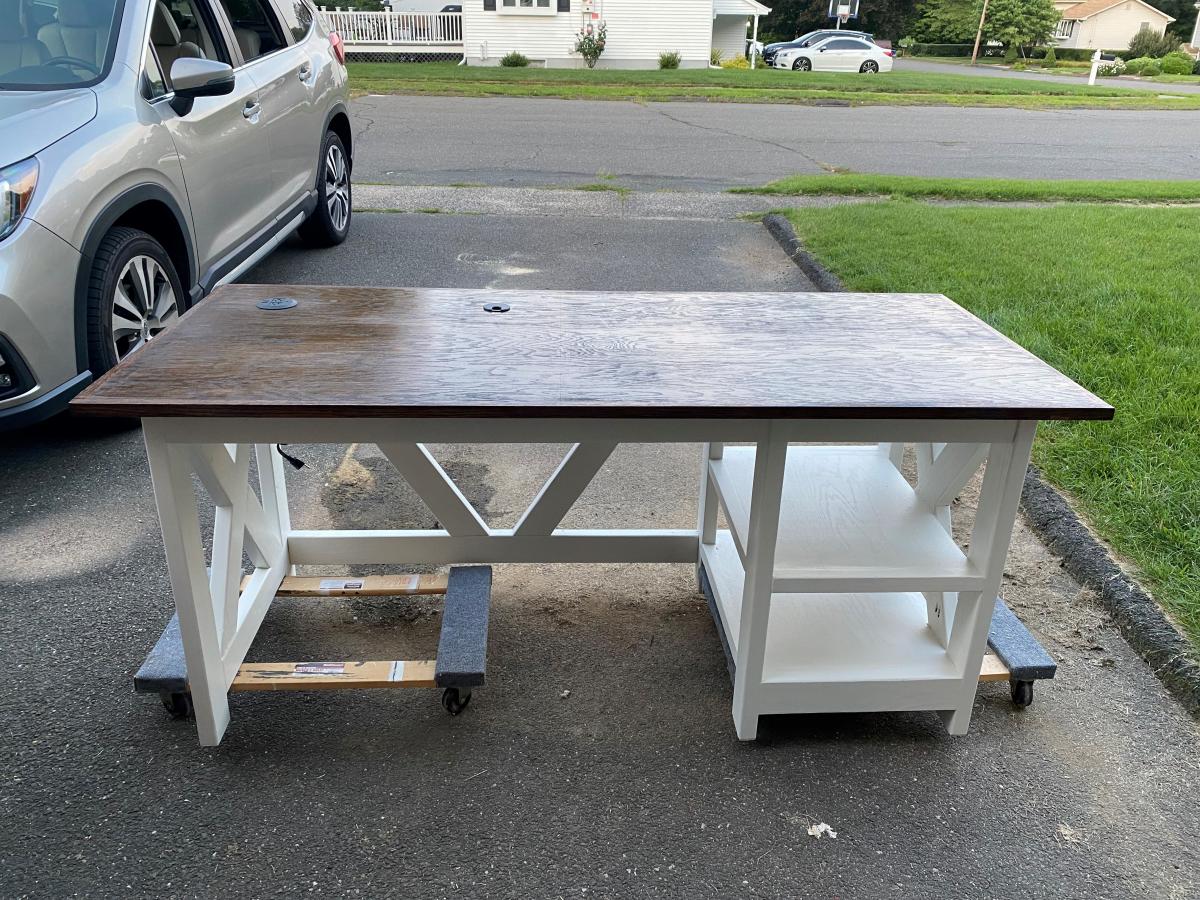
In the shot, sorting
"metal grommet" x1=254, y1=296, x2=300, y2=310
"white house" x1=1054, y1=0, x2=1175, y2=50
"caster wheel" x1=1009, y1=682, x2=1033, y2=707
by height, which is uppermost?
"white house" x1=1054, y1=0, x2=1175, y2=50

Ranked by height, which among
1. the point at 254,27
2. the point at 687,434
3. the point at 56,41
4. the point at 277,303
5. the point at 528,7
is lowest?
the point at 687,434

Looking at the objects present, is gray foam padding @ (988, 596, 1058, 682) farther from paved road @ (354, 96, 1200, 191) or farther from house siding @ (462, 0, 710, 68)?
house siding @ (462, 0, 710, 68)

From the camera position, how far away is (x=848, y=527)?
264 cm

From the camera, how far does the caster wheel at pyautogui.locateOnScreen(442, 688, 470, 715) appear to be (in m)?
2.49

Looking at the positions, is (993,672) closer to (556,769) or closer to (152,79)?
(556,769)

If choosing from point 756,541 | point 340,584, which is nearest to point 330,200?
point 340,584

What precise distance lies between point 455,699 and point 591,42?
27.4 m

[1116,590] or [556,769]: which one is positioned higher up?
[1116,590]

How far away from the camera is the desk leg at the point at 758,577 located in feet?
7.13

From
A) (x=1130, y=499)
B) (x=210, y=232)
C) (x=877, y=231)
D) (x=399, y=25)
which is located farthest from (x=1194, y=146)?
(x=399, y=25)

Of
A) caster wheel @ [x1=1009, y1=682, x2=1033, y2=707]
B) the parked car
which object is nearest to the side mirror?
caster wheel @ [x1=1009, y1=682, x2=1033, y2=707]

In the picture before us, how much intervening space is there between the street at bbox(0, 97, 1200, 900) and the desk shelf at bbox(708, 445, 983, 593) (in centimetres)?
48

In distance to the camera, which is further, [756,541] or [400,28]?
[400,28]

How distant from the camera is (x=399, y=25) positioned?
94.3 ft
